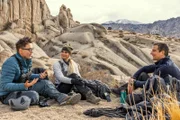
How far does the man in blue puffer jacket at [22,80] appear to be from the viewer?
721 centimetres

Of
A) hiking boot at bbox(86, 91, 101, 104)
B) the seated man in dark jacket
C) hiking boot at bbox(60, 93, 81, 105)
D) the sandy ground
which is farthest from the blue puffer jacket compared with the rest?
the seated man in dark jacket

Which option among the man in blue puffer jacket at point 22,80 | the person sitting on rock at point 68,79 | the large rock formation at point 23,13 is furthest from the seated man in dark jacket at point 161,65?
the large rock formation at point 23,13

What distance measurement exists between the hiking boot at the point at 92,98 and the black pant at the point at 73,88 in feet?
0.28

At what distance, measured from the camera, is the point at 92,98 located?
8.02m

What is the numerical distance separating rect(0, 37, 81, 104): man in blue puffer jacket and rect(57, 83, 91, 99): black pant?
17.7 inches

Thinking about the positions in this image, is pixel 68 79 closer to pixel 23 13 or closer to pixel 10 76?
pixel 10 76

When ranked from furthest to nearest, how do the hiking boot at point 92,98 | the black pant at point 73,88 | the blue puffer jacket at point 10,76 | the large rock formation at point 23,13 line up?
the large rock formation at point 23,13, the black pant at point 73,88, the hiking boot at point 92,98, the blue puffer jacket at point 10,76

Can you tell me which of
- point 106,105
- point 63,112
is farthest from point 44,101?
point 106,105

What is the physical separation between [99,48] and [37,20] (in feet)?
37.6

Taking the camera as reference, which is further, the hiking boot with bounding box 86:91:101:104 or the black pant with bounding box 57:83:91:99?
the black pant with bounding box 57:83:91:99

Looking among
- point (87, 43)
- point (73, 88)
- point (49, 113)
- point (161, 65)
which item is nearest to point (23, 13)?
point (87, 43)

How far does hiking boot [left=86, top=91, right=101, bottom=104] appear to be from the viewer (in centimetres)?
801

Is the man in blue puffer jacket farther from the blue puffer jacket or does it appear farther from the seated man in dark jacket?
the seated man in dark jacket

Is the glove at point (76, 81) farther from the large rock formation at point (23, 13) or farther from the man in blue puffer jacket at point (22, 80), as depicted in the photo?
the large rock formation at point (23, 13)
